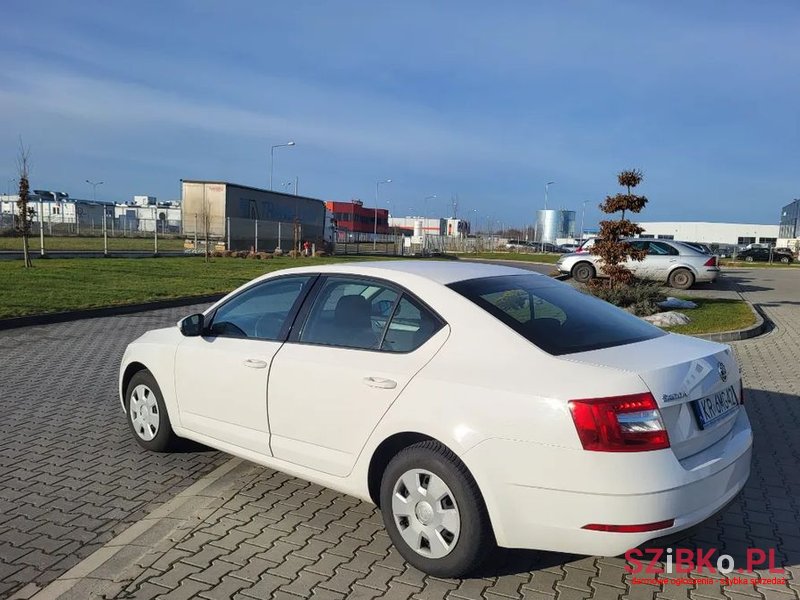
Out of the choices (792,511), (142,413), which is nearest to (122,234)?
(142,413)

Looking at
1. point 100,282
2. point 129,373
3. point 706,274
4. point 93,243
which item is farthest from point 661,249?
point 93,243

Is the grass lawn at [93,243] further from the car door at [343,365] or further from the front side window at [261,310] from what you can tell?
the car door at [343,365]

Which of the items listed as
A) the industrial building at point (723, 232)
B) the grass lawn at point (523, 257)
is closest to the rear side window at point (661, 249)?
the grass lawn at point (523, 257)

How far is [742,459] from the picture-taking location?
3328 millimetres

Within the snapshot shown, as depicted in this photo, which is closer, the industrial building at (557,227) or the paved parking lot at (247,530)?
the paved parking lot at (247,530)

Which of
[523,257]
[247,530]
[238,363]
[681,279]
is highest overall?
[238,363]

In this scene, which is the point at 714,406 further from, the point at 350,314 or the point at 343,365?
the point at 350,314

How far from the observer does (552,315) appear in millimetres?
3639

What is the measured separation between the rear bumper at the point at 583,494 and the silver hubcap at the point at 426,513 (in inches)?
9.2

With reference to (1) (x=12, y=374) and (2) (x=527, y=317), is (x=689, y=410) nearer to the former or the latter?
(2) (x=527, y=317)

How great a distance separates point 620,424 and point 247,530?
2240 mm

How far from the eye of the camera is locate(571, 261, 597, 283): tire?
842 inches

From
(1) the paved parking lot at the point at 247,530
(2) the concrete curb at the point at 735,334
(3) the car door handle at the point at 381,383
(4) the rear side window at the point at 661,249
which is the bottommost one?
(1) the paved parking lot at the point at 247,530

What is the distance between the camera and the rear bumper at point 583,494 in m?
2.78
